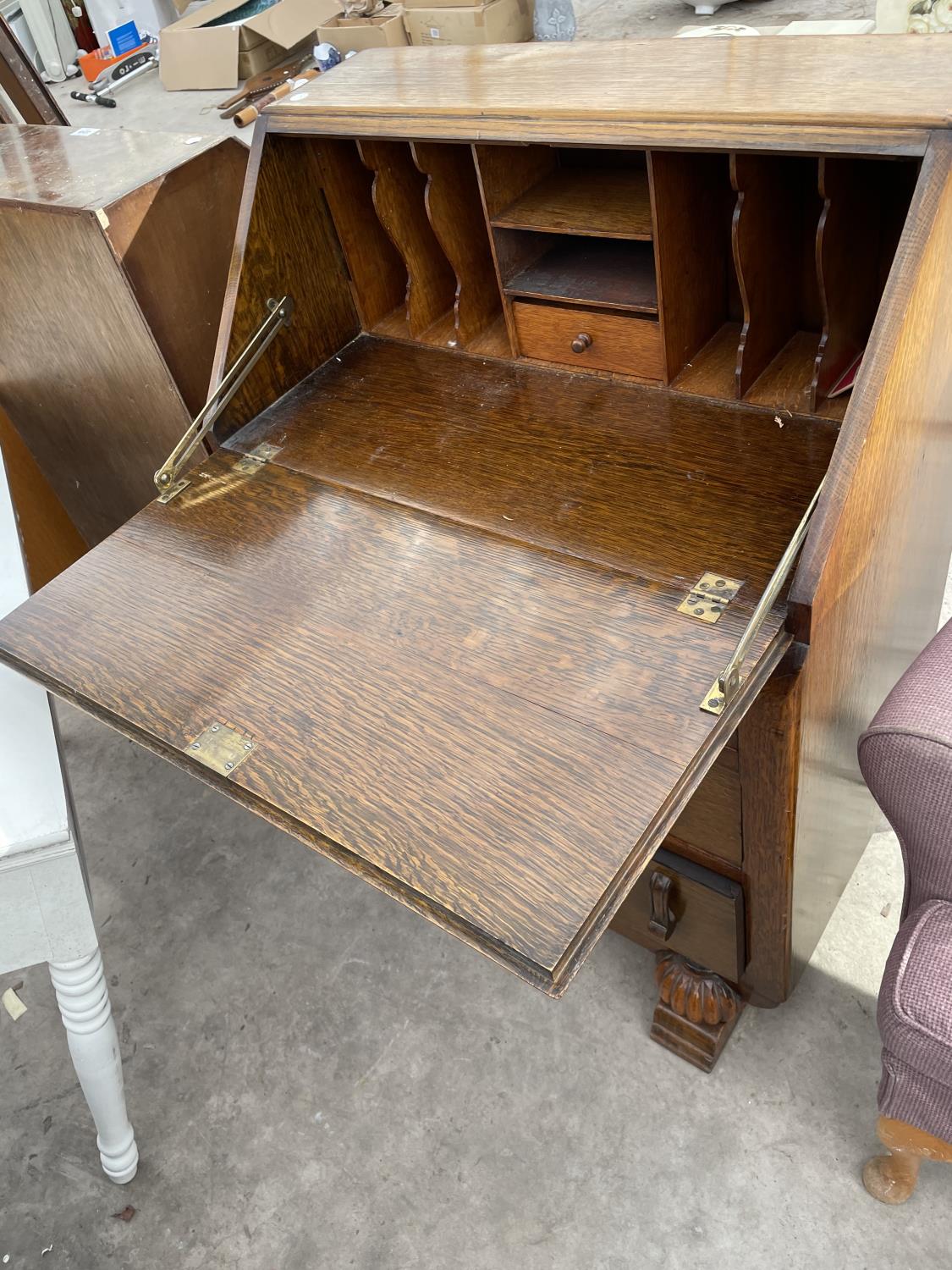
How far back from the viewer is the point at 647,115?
3.41 feet

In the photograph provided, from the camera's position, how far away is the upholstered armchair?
104 centimetres

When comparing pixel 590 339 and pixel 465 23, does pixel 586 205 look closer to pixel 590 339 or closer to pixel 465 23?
pixel 590 339

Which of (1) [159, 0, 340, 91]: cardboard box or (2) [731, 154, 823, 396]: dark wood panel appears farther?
(1) [159, 0, 340, 91]: cardboard box

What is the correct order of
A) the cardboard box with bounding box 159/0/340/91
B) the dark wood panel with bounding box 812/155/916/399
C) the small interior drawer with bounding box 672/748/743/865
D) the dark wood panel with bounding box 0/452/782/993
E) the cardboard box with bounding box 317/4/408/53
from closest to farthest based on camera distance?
1. the dark wood panel with bounding box 0/452/782/993
2. the dark wood panel with bounding box 812/155/916/399
3. the small interior drawer with bounding box 672/748/743/865
4. the cardboard box with bounding box 317/4/408/53
5. the cardboard box with bounding box 159/0/340/91

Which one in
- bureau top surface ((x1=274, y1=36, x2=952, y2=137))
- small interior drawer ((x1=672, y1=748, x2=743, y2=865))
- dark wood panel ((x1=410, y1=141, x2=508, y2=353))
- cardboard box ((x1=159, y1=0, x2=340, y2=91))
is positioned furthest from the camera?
cardboard box ((x1=159, y1=0, x2=340, y2=91))

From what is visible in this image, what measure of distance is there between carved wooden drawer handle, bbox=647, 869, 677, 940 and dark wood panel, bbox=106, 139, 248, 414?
3.51 ft

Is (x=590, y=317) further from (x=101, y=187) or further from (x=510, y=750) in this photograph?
(x=101, y=187)

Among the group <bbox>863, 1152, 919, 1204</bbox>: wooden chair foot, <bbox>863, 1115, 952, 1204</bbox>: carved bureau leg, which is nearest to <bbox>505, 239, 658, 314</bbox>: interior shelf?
<bbox>863, 1115, 952, 1204</bbox>: carved bureau leg

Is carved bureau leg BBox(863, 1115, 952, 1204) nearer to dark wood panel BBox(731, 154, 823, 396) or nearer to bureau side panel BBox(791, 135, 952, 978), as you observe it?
bureau side panel BBox(791, 135, 952, 978)

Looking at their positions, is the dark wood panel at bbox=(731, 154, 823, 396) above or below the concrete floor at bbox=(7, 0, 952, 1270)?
above

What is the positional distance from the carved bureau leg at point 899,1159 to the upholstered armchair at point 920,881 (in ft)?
0.18

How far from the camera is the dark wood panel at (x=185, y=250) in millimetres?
1572

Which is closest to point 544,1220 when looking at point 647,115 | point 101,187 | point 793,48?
point 647,115

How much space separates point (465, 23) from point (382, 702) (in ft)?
16.3
